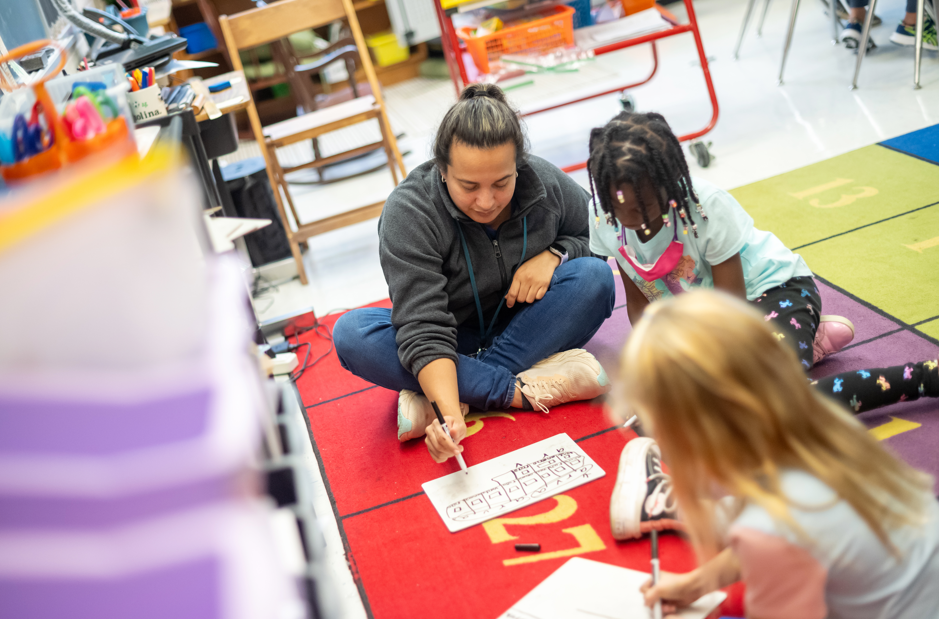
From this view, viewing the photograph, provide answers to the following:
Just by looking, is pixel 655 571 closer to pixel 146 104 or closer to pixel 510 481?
pixel 510 481

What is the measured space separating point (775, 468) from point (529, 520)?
1.93 feet

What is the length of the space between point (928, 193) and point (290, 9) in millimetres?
2097

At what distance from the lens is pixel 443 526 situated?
131cm

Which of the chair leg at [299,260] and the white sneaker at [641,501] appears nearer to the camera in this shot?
the white sneaker at [641,501]

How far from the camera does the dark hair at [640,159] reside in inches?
49.3

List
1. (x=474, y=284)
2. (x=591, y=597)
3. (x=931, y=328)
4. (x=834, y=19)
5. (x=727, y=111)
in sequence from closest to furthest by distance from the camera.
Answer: (x=591, y=597) → (x=931, y=328) → (x=474, y=284) → (x=727, y=111) → (x=834, y=19)

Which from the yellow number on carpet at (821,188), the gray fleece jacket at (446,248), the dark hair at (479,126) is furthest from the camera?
the yellow number on carpet at (821,188)

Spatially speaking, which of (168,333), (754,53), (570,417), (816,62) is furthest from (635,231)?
(754,53)

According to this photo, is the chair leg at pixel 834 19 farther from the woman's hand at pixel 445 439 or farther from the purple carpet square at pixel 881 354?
the woman's hand at pixel 445 439

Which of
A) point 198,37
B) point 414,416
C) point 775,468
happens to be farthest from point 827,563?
point 198,37

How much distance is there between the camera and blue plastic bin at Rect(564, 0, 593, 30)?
113 inches

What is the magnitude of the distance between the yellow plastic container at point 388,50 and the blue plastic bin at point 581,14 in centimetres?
247

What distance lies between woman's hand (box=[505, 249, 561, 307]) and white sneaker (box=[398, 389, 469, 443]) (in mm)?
264

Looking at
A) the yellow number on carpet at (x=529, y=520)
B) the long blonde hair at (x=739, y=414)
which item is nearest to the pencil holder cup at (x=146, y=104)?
the yellow number on carpet at (x=529, y=520)
